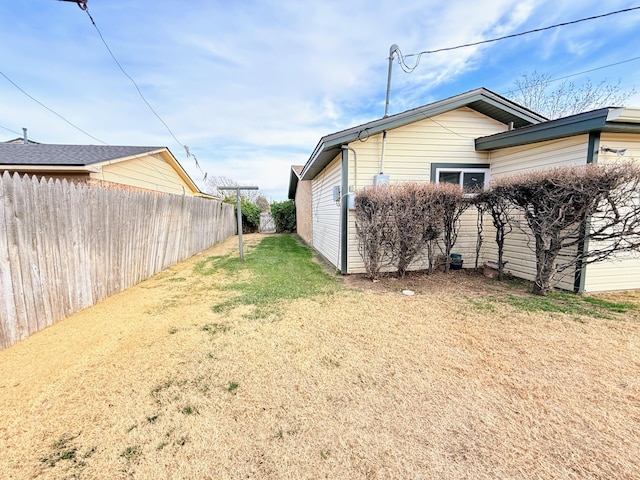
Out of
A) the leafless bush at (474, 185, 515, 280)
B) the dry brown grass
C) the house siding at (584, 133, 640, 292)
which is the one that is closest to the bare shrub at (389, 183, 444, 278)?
the leafless bush at (474, 185, 515, 280)

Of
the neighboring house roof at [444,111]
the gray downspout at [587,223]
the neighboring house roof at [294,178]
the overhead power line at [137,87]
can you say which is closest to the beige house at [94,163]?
the overhead power line at [137,87]

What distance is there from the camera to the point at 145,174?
439 inches

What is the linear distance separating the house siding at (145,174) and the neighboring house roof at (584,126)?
1162cm

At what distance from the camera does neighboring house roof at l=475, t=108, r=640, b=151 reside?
424 centimetres

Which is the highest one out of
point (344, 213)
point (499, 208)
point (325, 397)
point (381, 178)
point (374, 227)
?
point (381, 178)

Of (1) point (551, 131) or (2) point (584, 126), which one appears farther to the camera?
(1) point (551, 131)

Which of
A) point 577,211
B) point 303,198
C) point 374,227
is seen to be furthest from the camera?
point 303,198

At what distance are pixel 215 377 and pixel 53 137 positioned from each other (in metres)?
19.9

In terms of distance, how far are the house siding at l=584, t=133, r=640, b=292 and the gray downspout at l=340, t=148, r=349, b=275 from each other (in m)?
4.53

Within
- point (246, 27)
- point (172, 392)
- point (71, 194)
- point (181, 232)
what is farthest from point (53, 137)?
point (172, 392)

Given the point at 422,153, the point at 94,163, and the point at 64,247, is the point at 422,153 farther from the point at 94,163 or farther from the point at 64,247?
the point at 94,163

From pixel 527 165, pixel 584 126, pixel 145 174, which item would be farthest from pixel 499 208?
pixel 145 174

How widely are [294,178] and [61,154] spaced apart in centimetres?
1096

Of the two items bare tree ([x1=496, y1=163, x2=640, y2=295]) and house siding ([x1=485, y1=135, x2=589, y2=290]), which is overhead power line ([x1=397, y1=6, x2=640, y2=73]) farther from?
bare tree ([x1=496, y1=163, x2=640, y2=295])
